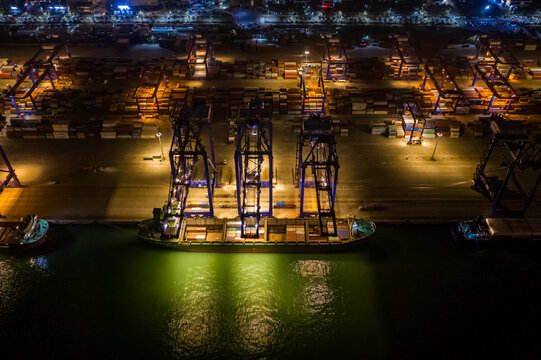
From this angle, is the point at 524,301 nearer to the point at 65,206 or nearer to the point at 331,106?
the point at 331,106

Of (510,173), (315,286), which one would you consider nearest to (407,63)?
(510,173)

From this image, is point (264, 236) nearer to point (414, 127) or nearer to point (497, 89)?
point (414, 127)

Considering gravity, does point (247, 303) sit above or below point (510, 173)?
below

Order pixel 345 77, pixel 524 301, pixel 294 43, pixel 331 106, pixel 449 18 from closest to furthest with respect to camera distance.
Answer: pixel 524 301 < pixel 331 106 < pixel 345 77 < pixel 294 43 < pixel 449 18

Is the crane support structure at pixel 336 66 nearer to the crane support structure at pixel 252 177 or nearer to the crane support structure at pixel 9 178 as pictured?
the crane support structure at pixel 252 177

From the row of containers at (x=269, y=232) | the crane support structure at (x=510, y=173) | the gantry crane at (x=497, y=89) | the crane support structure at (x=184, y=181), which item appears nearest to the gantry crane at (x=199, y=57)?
the crane support structure at (x=184, y=181)

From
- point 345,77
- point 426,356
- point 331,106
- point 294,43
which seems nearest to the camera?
point 426,356

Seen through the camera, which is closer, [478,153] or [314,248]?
[314,248]

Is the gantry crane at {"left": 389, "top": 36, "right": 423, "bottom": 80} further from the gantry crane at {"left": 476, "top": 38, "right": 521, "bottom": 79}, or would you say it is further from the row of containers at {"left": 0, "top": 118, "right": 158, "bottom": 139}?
the row of containers at {"left": 0, "top": 118, "right": 158, "bottom": 139}

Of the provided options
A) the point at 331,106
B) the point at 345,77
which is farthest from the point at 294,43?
the point at 331,106
